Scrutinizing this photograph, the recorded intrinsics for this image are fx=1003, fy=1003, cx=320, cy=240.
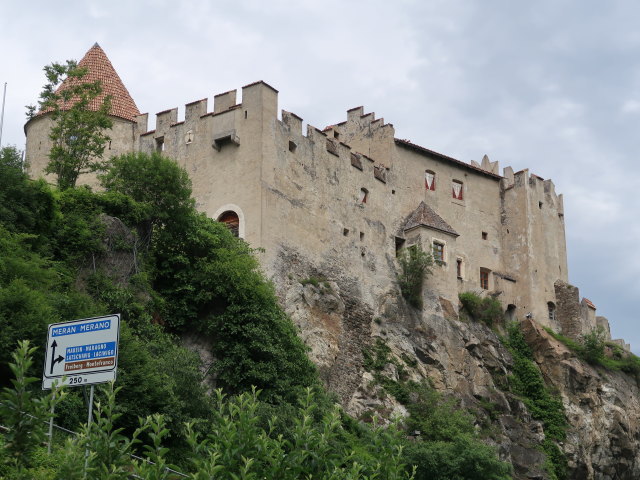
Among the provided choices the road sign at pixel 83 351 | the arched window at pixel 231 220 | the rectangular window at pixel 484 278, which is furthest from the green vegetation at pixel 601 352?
the road sign at pixel 83 351

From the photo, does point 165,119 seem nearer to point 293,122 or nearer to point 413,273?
point 293,122

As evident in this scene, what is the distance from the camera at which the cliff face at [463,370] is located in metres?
45.2

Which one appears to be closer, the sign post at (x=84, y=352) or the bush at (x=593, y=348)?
the sign post at (x=84, y=352)

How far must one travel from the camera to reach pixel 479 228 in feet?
197

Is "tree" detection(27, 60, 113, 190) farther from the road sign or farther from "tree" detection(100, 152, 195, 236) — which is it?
the road sign

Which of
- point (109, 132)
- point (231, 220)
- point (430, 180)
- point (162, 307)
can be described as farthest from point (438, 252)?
point (162, 307)

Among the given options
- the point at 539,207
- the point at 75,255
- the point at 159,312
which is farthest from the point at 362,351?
the point at 539,207

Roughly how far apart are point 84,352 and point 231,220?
28.3 m

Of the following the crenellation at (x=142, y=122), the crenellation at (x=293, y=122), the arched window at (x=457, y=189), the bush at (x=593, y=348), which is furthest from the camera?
the arched window at (x=457, y=189)

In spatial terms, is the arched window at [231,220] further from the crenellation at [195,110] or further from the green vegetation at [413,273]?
the green vegetation at [413,273]

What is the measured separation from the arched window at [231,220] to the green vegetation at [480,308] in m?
15.6

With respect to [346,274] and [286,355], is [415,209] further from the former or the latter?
[286,355]

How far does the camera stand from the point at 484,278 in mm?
59562

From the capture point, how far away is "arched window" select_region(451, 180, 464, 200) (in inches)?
2341
